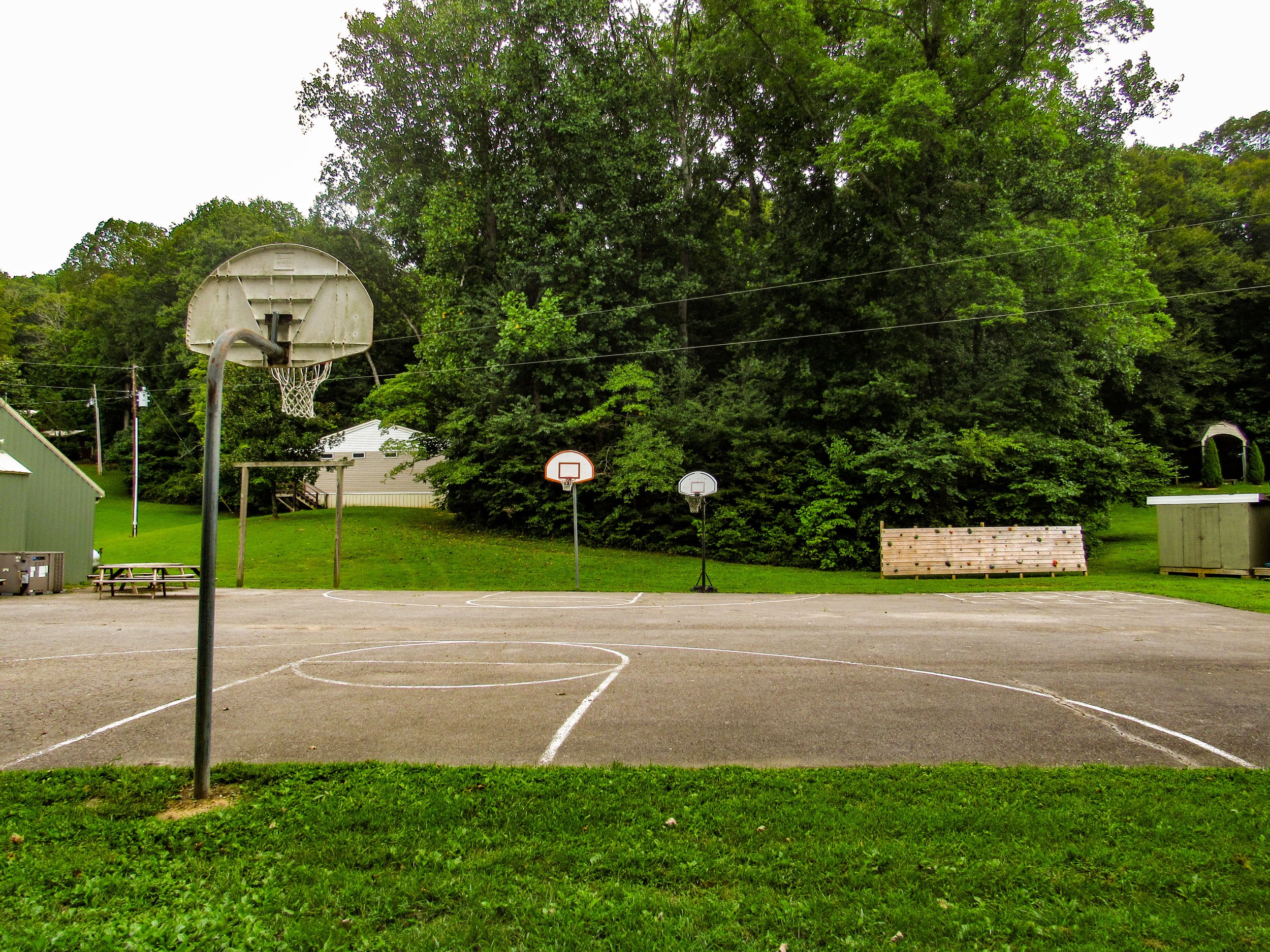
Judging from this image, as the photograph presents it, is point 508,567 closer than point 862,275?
Yes

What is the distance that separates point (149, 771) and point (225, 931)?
7.31 ft

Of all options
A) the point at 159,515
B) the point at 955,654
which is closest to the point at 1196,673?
the point at 955,654

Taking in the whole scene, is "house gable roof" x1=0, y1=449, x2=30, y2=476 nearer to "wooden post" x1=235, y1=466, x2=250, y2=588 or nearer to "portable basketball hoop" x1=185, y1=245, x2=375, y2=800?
"wooden post" x1=235, y1=466, x2=250, y2=588

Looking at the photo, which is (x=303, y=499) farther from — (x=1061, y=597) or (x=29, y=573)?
(x=1061, y=597)

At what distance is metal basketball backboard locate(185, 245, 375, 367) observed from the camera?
6.84 meters

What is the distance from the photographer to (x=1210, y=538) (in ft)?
71.4

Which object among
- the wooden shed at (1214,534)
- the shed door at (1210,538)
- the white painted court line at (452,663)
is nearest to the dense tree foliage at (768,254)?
Answer: the wooden shed at (1214,534)

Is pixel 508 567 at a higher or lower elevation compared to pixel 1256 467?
lower

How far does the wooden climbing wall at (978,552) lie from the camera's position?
23.7 m

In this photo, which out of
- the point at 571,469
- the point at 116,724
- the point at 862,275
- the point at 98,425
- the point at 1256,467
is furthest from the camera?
the point at 98,425

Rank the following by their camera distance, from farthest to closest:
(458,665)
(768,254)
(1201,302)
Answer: (1201,302) < (768,254) < (458,665)

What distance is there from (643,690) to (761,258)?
25299 mm

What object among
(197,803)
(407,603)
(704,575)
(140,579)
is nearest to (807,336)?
(704,575)

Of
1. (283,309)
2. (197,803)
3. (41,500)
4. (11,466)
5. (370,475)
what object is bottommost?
(197,803)
